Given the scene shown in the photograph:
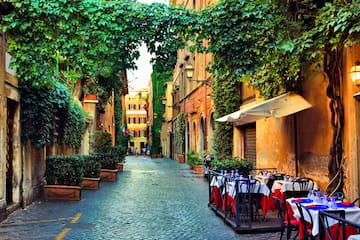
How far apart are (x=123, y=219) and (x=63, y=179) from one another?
393 centimetres

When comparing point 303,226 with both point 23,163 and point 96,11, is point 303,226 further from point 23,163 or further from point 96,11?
point 23,163

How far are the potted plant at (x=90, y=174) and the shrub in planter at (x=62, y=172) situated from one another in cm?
199

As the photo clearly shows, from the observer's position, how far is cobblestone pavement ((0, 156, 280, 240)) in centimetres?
805

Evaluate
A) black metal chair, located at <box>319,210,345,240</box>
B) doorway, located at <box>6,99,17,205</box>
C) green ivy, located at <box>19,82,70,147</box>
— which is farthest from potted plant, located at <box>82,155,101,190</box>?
black metal chair, located at <box>319,210,345,240</box>

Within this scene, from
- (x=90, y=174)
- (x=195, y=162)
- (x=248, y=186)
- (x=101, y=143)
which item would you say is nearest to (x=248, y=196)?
(x=248, y=186)

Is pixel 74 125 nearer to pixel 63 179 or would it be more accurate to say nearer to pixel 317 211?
pixel 63 179

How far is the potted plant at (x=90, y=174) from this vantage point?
51.3ft

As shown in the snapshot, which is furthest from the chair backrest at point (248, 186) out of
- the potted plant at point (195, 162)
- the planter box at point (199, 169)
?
the potted plant at point (195, 162)

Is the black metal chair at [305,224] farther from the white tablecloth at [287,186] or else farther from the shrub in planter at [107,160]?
the shrub in planter at [107,160]

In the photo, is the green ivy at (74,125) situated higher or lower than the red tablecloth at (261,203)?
higher

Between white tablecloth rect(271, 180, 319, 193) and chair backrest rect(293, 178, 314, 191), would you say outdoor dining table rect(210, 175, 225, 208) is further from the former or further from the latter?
chair backrest rect(293, 178, 314, 191)

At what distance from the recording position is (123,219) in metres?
9.77

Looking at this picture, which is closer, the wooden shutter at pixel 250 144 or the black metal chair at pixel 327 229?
the black metal chair at pixel 327 229

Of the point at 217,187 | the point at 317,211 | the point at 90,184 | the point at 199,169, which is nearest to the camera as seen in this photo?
the point at 317,211
